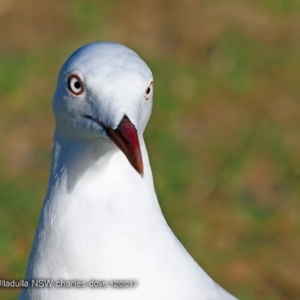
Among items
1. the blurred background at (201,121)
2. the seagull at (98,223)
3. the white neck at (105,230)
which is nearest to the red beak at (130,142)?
the seagull at (98,223)

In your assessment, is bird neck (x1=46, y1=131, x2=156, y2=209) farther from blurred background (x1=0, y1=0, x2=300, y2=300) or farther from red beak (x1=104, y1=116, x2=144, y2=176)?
blurred background (x1=0, y1=0, x2=300, y2=300)

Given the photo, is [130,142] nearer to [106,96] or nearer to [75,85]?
[106,96]

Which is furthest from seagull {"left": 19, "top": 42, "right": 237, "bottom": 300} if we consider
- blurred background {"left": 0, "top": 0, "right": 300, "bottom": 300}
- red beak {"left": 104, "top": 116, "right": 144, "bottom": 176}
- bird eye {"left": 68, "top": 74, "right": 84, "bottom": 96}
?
blurred background {"left": 0, "top": 0, "right": 300, "bottom": 300}

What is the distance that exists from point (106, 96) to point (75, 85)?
19 centimetres

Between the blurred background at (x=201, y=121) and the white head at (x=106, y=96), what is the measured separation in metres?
3.41

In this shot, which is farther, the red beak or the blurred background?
the blurred background

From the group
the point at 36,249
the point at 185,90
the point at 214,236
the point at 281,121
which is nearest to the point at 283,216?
the point at 214,236

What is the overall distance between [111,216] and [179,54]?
6.26 metres

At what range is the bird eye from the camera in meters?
3.57

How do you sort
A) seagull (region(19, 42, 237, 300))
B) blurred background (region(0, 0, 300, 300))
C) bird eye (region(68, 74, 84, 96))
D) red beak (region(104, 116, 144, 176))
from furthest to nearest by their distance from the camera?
blurred background (region(0, 0, 300, 300)) < seagull (region(19, 42, 237, 300)) < bird eye (region(68, 74, 84, 96)) < red beak (region(104, 116, 144, 176))

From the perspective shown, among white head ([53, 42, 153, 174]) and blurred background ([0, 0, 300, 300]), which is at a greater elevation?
blurred background ([0, 0, 300, 300])

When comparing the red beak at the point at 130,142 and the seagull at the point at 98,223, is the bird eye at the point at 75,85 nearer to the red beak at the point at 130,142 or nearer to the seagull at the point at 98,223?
the seagull at the point at 98,223

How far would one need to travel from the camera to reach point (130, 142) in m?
3.32

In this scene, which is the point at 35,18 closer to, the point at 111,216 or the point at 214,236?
the point at 214,236
